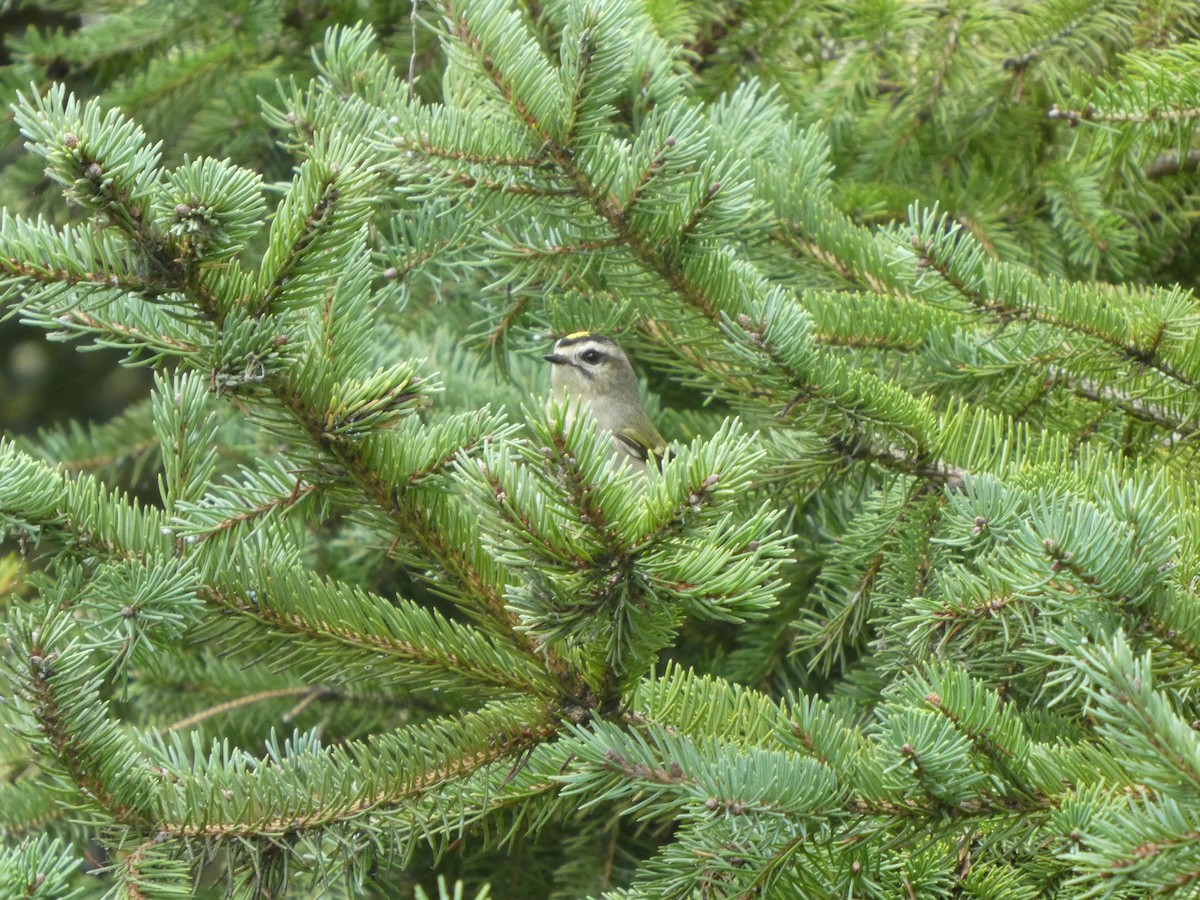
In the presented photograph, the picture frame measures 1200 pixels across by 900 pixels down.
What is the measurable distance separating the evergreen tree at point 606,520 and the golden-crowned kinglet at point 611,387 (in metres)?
0.62

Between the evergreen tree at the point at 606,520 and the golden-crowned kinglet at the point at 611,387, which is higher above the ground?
the evergreen tree at the point at 606,520

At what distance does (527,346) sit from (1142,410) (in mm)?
1249

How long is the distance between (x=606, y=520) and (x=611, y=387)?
2212 mm

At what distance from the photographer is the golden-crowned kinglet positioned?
119 inches

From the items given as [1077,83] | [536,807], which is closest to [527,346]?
[536,807]

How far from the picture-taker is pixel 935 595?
1.82 meters

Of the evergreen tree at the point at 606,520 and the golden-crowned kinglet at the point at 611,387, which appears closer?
the evergreen tree at the point at 606,520

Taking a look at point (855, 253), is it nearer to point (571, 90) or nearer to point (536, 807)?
point (571, 90)

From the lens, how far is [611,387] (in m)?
3.41

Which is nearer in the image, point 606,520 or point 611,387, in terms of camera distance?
point 606,520

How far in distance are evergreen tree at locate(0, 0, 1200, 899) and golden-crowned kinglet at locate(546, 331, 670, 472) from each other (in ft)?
2.05

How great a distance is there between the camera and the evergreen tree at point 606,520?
1.24 metres

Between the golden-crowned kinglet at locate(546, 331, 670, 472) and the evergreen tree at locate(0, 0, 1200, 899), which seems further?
the golden-crowned kinglet at locate(546, 331, 670, 472)

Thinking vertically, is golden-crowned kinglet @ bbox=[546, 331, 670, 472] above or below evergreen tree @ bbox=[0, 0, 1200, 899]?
below
